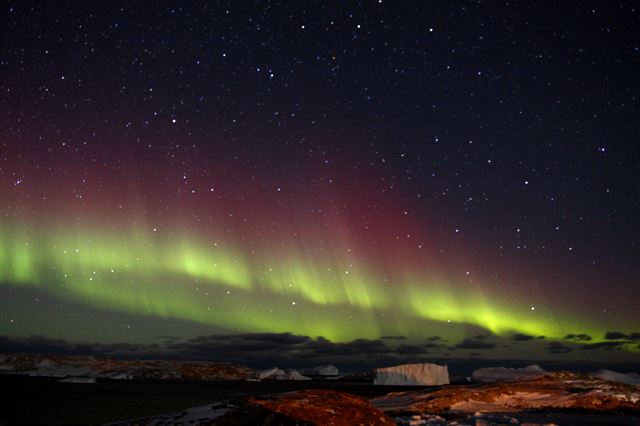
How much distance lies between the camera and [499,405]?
25562 millimetres

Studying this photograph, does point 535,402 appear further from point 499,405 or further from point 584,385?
point 584,385

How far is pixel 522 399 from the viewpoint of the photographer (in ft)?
85.1

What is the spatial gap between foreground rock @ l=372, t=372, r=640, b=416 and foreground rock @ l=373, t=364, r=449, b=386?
54041mm

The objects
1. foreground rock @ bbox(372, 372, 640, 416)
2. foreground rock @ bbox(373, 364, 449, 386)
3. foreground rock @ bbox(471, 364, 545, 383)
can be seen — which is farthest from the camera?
foreground rock @ bbox(471, 364, 545, 383)

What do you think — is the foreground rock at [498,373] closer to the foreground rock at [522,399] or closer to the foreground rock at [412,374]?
the foreground rock at [412,374]

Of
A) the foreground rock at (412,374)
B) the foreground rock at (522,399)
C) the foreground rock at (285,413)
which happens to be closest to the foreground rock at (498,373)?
the foreground rock at (412,374)

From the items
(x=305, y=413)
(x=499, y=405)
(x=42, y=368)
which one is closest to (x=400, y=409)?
(x=499, y=405)

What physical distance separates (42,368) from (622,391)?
20921cm

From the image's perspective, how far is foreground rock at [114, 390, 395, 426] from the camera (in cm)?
1023

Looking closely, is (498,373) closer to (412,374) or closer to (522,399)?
(412,374)

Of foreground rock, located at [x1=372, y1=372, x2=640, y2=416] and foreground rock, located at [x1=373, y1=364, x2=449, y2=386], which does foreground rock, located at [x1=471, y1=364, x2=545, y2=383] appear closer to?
foreground rock, located at [x1=373, y1=364, x2=449, y2=386]

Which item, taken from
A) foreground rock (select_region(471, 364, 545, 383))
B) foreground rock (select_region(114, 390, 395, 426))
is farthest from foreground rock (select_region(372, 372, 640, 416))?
foreground rock (select_region(471, 364, 545, 383))

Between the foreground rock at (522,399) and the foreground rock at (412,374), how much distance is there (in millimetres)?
54041

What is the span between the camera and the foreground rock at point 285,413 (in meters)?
10.2
